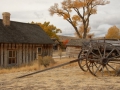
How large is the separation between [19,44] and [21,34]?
1.78 m

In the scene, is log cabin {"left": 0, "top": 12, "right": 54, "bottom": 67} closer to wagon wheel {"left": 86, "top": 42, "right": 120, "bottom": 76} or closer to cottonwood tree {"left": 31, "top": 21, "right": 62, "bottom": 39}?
wagon wheel {"left": 86, "top": 42, "right": 120, "bottom": 76}

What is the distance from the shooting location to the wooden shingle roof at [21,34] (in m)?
18.0

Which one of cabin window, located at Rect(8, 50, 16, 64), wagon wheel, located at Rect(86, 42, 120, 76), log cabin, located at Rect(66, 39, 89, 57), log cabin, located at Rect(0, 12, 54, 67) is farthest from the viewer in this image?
log cabin, located at Rect(66, 39, 89, 57)

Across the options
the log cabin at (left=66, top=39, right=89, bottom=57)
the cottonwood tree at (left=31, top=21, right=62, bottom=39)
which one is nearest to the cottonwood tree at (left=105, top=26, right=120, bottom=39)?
the cottonwood tree at (left=31, top=21, right=62, bottom=39)

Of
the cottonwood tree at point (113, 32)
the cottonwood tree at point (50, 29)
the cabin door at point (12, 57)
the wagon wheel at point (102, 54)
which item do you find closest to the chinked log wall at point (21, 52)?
the cabin door at point (12, 57)

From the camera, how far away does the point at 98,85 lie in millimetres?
8375

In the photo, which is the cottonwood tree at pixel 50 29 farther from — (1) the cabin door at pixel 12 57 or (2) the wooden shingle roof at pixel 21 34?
(1) the cabin door at pixel 12 57

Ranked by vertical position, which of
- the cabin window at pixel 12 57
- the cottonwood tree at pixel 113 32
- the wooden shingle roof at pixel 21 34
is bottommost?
the cabin window at pixel 12 57

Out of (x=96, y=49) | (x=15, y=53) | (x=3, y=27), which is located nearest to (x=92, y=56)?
(x=96, y=49)

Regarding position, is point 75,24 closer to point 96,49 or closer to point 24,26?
point 24,26

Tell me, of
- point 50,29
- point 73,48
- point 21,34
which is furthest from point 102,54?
point 50,29

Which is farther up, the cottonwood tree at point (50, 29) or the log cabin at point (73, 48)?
the cottonwood tree at point (50, 29)

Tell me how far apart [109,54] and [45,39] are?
497 inches

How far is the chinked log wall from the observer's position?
17061mm
